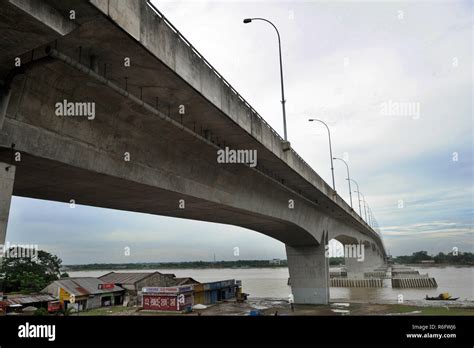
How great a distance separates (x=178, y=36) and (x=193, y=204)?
9.84m

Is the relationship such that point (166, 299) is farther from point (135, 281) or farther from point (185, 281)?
point (185, 281)

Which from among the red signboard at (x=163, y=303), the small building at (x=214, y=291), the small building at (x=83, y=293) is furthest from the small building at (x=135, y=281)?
the small building at (x=214, y=291)

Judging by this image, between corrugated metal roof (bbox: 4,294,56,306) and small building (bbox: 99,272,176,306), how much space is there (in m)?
9.29

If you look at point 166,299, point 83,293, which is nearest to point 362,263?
point 166,299

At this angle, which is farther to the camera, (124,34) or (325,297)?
(325,297)

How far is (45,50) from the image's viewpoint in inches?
325

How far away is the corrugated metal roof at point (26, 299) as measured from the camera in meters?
36.2

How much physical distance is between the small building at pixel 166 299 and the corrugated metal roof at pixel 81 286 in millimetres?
7037

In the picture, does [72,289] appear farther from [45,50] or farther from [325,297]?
[45,50]

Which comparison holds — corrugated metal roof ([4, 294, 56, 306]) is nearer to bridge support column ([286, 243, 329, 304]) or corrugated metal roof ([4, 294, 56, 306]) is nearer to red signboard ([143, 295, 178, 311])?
red signboard ([143, 295, 178, 311])

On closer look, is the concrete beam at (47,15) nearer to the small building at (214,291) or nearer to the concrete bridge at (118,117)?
the concrete bridge at (118,117)

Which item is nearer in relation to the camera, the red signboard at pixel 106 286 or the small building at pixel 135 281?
the red signboard at pixel 106 286

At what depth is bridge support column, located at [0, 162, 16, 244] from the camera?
848cm
